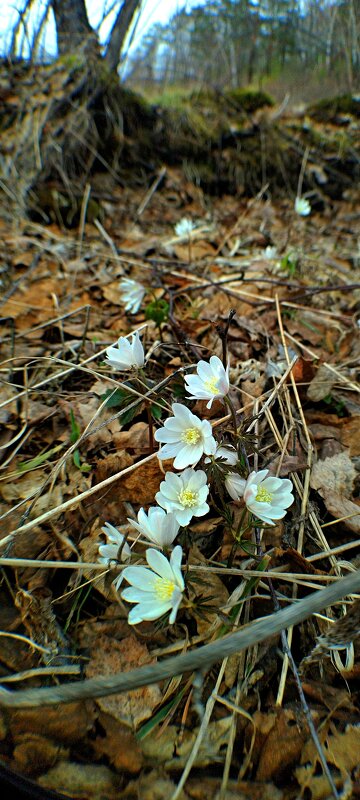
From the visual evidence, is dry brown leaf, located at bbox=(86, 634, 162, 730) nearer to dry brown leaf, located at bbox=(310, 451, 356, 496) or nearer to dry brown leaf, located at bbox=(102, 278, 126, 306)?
dry brown leaf, located at bbox=(310, 451, 356, 496)

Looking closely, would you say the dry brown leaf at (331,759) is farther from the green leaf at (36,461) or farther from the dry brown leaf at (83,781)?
the green leaf at (36,461)

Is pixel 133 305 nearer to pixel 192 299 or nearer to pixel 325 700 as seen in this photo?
pixel 192 299

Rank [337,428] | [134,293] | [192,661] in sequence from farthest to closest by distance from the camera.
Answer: [134,293], [337,428], [192,661]

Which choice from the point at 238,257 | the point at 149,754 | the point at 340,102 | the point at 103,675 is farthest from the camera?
the point at 340,102

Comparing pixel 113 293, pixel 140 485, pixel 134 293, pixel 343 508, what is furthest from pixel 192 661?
pixel 113 293

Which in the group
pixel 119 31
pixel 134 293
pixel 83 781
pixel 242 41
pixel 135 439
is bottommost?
pixel 83 781

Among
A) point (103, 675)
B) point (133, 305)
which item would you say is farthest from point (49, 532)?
point (133, 305)

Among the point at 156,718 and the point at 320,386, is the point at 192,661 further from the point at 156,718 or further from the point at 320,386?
the point at 320,386
